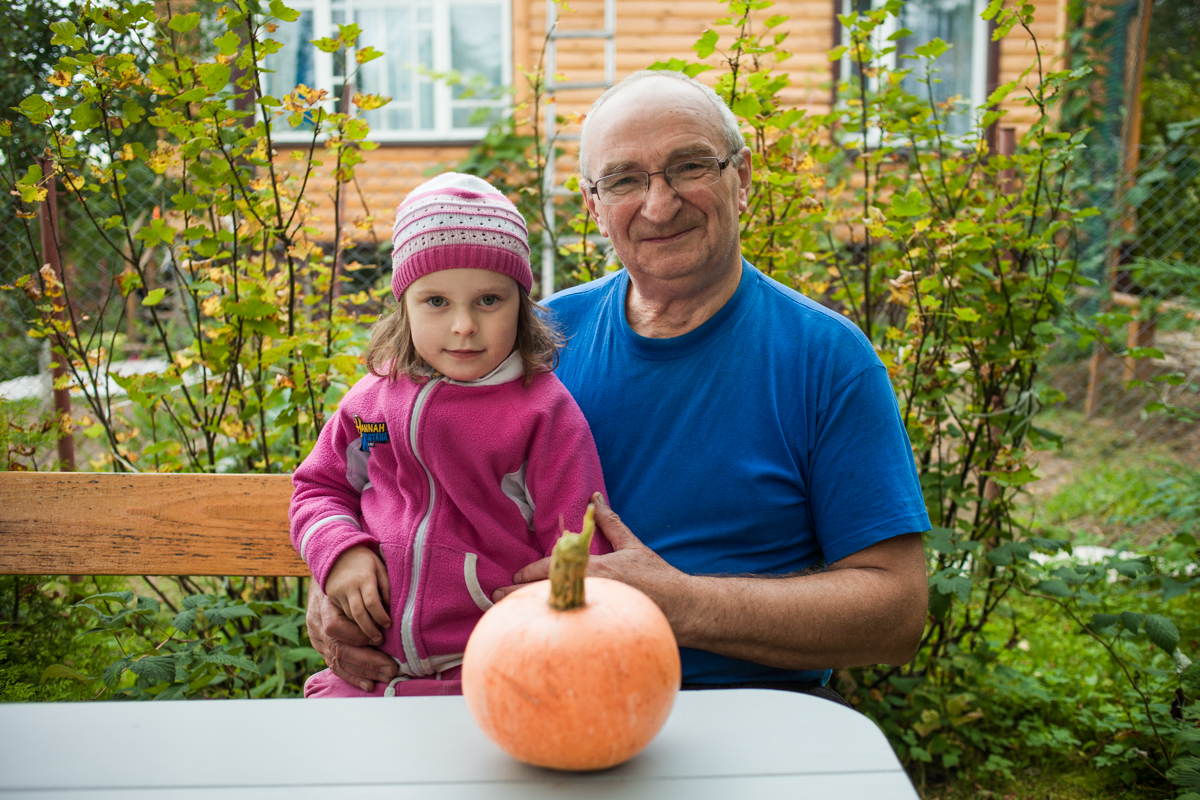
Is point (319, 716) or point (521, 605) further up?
point (521, 605)

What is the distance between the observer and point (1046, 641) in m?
3.23

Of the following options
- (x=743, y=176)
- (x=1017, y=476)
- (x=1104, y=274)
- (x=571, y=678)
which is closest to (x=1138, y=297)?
(x=1104, y=274)

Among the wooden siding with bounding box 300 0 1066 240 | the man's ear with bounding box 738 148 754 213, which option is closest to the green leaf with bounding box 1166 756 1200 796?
the man's ear with bounding box 738 148 754 213

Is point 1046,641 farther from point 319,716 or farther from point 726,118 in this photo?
point 319,716

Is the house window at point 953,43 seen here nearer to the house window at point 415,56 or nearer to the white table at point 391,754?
the house window at point 415,56

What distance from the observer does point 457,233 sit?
4.84 ft

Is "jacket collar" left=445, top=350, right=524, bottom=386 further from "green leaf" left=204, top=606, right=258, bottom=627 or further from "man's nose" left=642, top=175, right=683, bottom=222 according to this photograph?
"green leaf" left=204, top=606, right=258, bottom=627

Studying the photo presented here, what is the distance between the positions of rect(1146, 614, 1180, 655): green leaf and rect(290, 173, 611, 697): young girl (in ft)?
5.16

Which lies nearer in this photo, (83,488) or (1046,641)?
(83,488)

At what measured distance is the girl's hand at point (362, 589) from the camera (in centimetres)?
141

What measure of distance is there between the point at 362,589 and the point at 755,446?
2.58ft

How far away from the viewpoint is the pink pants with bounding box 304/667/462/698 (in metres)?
1.42

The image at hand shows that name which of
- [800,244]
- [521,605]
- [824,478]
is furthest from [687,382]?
[800,244]

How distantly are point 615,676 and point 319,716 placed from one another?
0.41 metres
